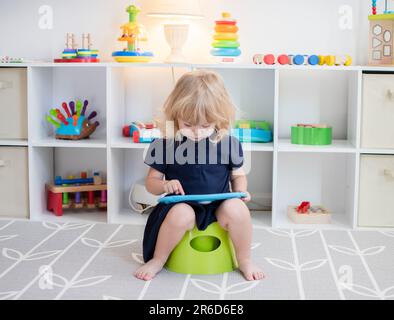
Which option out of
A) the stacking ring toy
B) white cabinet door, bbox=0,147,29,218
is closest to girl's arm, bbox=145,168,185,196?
the stacking ring toy

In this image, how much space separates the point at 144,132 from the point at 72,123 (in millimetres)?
316

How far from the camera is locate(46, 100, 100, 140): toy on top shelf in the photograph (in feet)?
8.45

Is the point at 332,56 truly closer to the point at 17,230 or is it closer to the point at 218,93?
the point at 218,93

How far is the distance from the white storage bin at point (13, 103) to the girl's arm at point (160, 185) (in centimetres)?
81

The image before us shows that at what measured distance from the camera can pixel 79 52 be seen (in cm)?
249

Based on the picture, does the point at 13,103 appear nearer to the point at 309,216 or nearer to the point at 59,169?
the point at 59,169

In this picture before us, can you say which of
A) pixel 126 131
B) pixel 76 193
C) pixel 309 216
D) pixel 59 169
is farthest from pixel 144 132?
pixel 309 216

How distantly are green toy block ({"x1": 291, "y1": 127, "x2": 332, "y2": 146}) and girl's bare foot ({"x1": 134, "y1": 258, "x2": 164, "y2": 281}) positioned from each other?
91 centimetres

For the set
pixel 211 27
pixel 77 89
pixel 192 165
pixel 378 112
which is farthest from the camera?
pixel 77 89

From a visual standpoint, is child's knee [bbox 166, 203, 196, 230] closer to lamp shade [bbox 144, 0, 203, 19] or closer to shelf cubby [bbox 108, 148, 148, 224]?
shelf cubby [bbox 108, 148, 148, 224]

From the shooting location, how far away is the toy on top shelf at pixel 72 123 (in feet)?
8.45

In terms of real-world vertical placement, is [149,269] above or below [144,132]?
below

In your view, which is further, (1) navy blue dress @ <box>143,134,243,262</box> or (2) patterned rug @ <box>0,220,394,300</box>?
(1) navy blue dress @ <box>143,134,243,262</box>

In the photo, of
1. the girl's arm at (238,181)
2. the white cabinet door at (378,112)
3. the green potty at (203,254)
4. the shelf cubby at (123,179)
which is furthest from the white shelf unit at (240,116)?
the green potty at (203,254)
